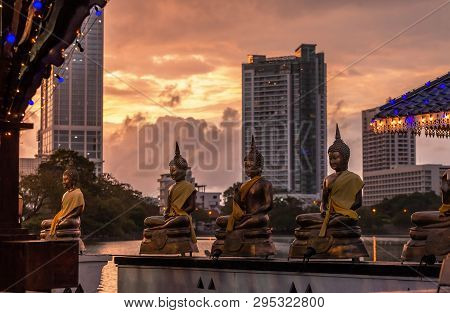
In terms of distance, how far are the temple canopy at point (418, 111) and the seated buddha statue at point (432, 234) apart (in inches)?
88.3

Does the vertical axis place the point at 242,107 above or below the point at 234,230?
above

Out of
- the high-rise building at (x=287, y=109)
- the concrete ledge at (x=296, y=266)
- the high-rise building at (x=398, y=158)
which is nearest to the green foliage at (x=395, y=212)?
the high-rise building at (x=398, y=158)

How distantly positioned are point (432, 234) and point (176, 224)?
3.86 metres

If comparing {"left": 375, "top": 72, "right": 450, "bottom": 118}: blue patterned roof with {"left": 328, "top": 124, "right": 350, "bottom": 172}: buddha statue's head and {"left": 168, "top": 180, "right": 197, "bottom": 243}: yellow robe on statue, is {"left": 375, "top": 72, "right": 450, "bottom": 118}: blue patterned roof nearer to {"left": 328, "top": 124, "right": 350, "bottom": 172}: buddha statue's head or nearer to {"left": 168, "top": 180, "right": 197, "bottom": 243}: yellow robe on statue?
{"left": 328, "top": 124, "right": 350, "bottom": 172}: buddha statue's head

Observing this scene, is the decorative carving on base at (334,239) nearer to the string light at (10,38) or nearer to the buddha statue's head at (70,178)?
the string light at (10,38)

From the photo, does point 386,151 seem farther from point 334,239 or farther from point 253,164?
point 334,239

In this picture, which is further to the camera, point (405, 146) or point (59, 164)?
point (59, 164)

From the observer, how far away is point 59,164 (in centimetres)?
3581

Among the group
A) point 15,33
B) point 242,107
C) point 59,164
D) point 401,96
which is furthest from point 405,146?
point 59,164

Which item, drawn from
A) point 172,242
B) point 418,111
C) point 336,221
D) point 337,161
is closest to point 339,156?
point 337,161

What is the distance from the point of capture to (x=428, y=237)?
918cm

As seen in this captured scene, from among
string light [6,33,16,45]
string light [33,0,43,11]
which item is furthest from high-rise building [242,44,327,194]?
string light [6,33,16,45]

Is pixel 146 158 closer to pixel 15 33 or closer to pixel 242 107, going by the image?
pixel 242 107

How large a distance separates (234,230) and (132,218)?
24.2 metres
